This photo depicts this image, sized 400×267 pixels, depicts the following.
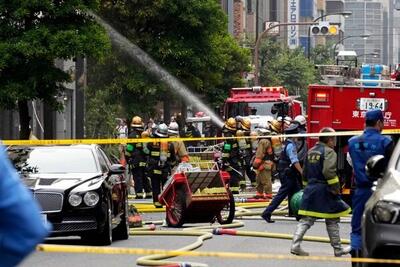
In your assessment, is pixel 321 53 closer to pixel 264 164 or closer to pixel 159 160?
pixel 264 164

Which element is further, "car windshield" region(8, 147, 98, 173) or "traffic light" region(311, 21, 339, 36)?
"traffic light" region(311, 21, 339, 36)

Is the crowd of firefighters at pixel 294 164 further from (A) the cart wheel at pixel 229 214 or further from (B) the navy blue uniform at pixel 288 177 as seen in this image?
(A) the cart wheel at pixel 229 214

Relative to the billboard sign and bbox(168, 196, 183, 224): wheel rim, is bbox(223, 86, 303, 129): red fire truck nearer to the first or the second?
bbox(168, 196, 183, 224): wheel rim

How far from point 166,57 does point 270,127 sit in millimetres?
12204

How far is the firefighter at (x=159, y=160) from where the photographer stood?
69.0 feet

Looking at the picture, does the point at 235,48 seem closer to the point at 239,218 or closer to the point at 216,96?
the point at 216,96

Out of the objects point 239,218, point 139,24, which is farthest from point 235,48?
point 239,218

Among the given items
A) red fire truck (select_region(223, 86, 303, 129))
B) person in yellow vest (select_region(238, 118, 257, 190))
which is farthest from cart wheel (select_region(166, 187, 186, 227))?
red fire truck (select_region(223, 86, 303, 129))

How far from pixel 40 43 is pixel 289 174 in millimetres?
5937

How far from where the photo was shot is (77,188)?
13.6 metres

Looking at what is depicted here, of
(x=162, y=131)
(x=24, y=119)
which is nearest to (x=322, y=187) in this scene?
(x=162, y=131)

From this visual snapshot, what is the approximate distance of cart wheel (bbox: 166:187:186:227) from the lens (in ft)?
55.7

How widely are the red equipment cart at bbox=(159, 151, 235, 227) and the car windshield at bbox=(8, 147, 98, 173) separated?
250 centimetres

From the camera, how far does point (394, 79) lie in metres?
24.2
